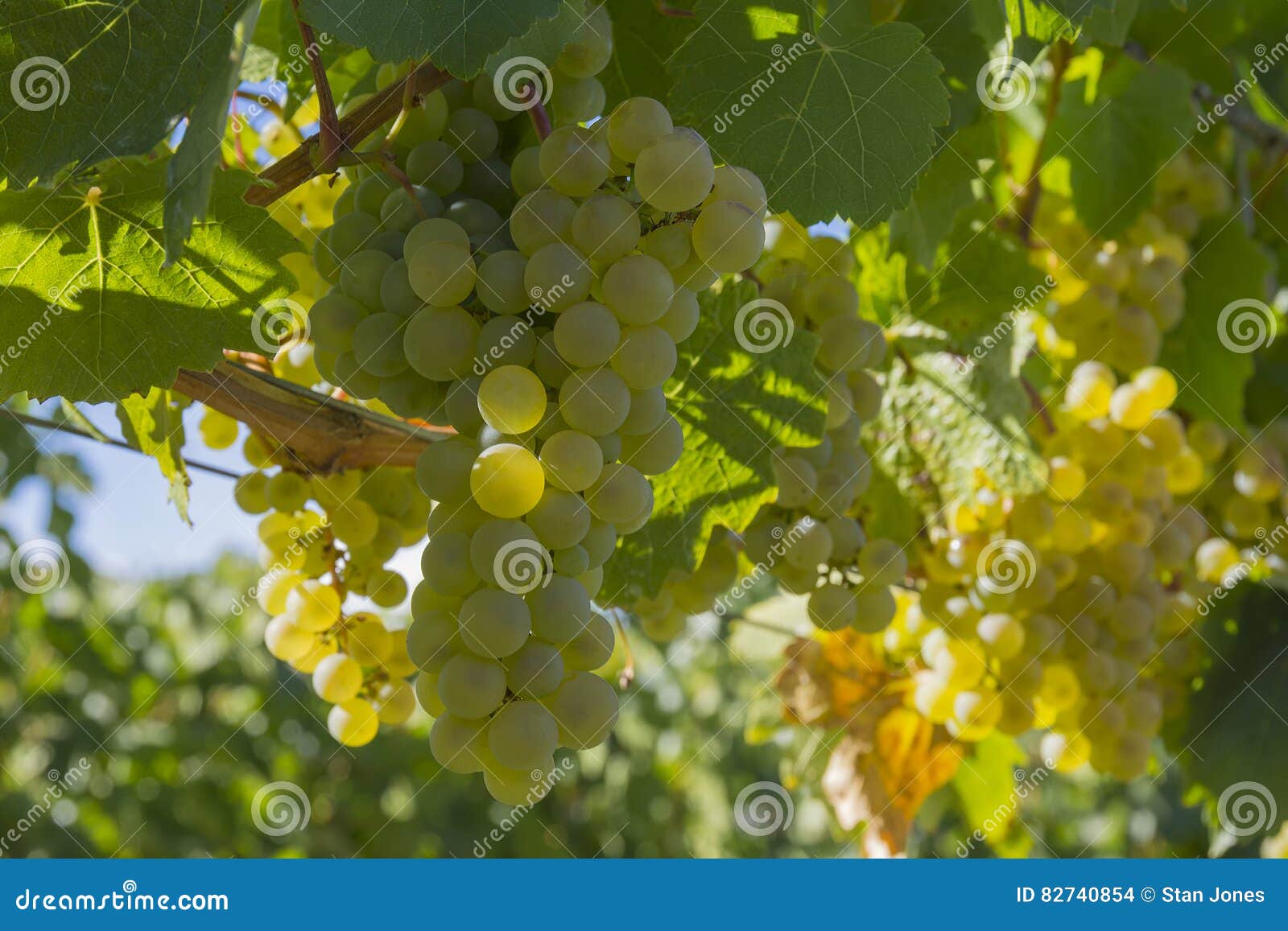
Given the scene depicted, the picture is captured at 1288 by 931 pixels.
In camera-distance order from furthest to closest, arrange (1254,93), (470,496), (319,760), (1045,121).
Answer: (319,760) → (1254,93) → (1045,121) → (470,496)

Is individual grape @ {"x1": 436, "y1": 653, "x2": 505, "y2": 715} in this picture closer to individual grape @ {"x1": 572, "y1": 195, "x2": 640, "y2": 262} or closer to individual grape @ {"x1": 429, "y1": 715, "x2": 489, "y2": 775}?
individual grape @ {"x1": 429, "y1": 715, "x2": 489, "y2": 775}

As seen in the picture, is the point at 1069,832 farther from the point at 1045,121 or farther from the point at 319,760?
the point at 1045,121

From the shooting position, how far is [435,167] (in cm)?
78

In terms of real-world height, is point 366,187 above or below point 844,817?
above

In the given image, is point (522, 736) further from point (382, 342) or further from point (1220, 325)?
point (1220, 325)

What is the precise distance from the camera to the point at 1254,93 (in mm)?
1846

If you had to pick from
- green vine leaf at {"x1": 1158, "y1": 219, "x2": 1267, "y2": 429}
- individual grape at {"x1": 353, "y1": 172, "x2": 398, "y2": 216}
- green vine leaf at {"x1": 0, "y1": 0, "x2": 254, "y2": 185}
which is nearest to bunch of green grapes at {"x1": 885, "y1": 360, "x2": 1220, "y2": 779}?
green vine leaf at {"x1": 1158, "y1": 219, "x2": 1267, "y2": 429}

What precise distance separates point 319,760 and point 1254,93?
4245 millimetres

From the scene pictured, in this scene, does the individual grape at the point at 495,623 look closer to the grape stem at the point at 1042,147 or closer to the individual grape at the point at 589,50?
the individual grape at the point at 589,50

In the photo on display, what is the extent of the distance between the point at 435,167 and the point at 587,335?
22 cm

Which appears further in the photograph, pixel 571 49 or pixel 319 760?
pixel 319 760

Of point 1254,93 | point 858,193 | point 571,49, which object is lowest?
point 858,193

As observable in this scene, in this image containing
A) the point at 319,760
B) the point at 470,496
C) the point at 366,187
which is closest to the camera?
the point at 470,496

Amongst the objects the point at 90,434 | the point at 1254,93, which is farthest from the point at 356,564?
the point at 1254,93
